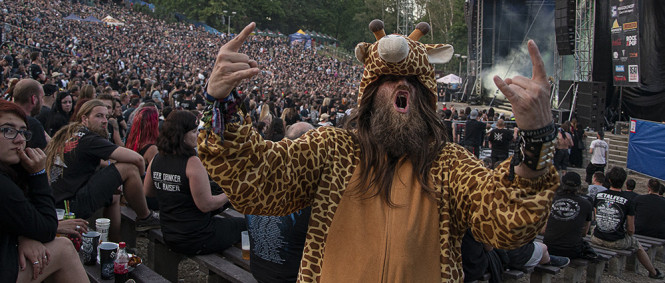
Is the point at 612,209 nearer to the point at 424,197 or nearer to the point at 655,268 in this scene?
the point at 655,268

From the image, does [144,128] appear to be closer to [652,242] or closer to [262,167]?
[262,167]

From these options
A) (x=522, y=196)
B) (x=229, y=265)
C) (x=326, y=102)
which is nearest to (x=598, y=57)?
(x=326, y=102)

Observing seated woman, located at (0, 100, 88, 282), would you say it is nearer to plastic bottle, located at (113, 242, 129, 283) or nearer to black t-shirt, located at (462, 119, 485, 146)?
plastic bottle, located at (113, 242, 129, 283)

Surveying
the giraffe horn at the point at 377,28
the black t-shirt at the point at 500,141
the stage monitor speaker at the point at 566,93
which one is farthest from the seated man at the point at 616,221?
the stage monitor speaker at the point at 566,93

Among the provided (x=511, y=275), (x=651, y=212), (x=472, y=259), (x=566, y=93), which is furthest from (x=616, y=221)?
(x=566, y=93)

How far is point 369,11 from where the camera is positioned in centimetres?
6194

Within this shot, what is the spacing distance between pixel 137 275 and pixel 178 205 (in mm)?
755

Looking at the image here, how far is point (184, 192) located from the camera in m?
4.16

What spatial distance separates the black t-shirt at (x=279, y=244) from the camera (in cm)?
345

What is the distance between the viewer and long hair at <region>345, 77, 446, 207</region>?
197 centimetres

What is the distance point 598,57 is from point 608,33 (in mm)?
840

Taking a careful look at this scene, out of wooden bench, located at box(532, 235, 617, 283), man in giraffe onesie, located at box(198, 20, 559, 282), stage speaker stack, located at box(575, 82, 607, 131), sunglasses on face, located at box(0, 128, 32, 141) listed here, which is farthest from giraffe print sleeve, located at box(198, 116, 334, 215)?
stage speaker stack, located at box(575, 82, 607, 131)

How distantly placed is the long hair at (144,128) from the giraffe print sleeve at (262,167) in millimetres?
4008

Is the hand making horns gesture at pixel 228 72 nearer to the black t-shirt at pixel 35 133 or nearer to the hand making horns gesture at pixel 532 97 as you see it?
the hand making horns gesture at pixel 532 97
